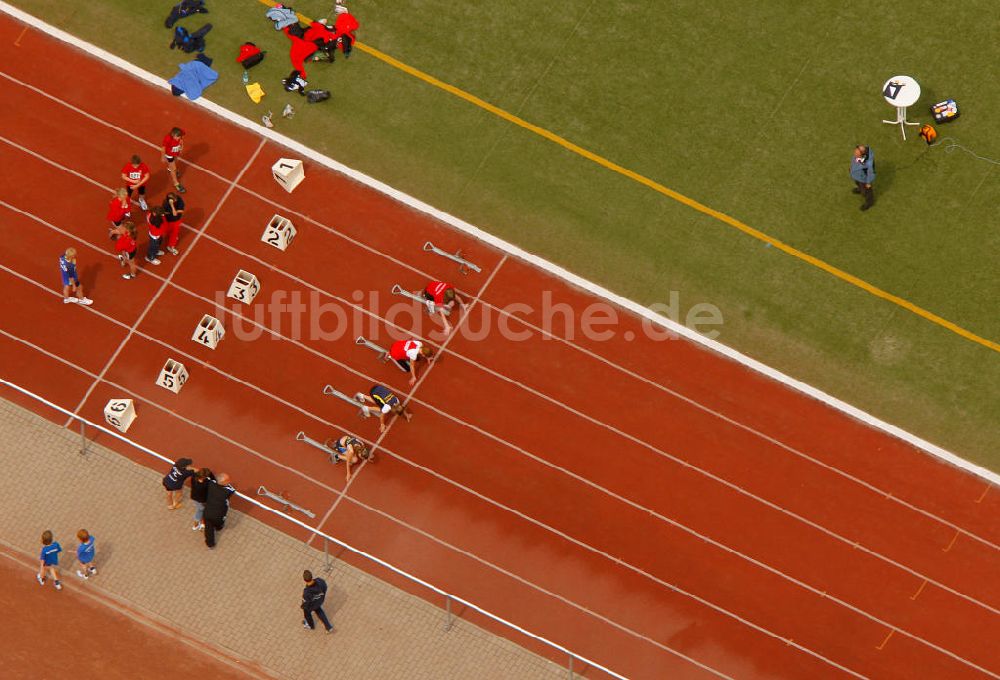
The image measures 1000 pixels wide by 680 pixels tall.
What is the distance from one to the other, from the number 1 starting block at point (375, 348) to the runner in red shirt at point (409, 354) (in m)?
0.13

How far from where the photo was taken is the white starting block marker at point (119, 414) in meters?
30.4

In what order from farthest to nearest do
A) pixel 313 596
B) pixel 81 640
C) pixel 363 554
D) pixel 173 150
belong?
pixel 173 150, pixel 363 554, pixel 81 640, pixel 313 596

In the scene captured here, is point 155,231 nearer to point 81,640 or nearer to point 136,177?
point 136,177

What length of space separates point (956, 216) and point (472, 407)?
10162 millimetres

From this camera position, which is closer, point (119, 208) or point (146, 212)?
point (119, 208)

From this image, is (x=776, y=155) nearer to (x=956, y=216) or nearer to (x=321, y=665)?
(x=956, y=216)

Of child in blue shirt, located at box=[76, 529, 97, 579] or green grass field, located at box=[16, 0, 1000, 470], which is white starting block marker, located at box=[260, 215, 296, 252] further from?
child in blue shirt, located at box=[76, 529, 97, 579]

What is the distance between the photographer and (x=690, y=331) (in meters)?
31.9

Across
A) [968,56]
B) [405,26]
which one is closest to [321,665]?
[405,26]

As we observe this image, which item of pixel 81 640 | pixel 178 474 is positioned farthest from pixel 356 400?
pixel 81 640

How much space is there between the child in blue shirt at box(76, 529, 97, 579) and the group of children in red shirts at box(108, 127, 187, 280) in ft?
17.4

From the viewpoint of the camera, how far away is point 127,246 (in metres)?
31.1

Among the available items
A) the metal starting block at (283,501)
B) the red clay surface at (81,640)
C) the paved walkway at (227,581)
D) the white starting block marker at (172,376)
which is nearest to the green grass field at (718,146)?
the white starting block marker at (172,376)

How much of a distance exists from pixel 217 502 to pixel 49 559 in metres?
3.02
